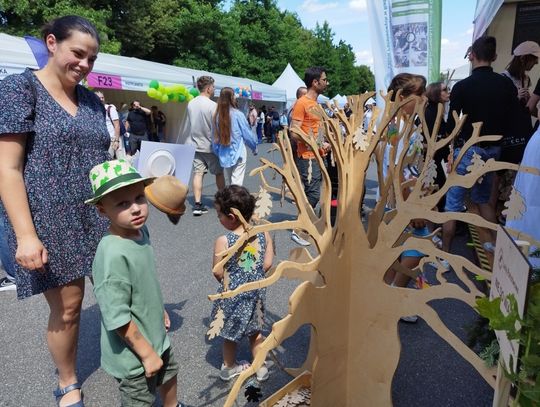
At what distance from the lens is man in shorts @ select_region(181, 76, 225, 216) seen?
551 centimetres

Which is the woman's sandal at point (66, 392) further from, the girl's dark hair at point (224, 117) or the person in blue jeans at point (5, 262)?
the girl's dark hair at point (224, 117)

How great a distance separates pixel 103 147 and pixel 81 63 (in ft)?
1.26

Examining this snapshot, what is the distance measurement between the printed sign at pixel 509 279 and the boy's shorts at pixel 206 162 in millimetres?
4848

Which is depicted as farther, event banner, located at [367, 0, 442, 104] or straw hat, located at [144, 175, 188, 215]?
event banner, located at [367, 0, 442, 104]

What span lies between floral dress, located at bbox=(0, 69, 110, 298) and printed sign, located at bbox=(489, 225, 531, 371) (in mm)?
1640

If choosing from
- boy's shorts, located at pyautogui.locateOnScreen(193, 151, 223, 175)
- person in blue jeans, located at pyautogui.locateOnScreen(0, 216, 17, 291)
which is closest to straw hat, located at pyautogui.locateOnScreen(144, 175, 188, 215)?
person in blue jeans, located at pyautogui.locateOnScreen(0, 216, 17, 291)

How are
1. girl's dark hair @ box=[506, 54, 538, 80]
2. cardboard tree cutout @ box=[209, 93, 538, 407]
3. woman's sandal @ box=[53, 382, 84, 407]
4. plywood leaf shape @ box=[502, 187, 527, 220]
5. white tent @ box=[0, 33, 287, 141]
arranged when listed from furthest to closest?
white tent @ box=[0, 33, 287, 141], girl's dark hair @ box=[506, 54, 538, 80], woman's sandal @ box=[53, 382, 84, 407], cardboard tree cutout @ box=[209, 93, 538, 407], plywood leaf shape @ box=[502, 187, 527, 220]

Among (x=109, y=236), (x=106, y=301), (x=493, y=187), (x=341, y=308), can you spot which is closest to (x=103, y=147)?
(x=109, y=236)

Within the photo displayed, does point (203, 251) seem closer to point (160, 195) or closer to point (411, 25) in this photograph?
point (160, 195)

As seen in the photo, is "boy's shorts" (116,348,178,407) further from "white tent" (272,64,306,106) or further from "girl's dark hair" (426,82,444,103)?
"white tent" (272,64,306,106)

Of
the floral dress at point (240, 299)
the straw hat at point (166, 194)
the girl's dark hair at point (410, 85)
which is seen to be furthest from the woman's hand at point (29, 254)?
the girl's dark hair at point (410, 85)

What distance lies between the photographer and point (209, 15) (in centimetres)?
2391

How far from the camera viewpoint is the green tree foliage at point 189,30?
15898 mm

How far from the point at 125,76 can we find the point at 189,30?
16256mm
